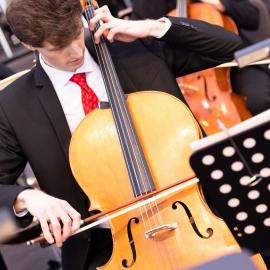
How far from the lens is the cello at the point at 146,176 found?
896mm

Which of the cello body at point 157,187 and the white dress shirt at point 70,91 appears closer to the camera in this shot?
the cello body at point 157,187

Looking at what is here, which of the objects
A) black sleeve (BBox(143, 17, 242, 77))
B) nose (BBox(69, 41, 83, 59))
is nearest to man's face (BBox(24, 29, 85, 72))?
nose (BBox(69, 41, 83, 59))

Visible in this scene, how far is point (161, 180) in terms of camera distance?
1.02 m

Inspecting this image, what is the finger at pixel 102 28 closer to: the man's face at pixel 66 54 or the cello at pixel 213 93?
the man's face at pixel 66 54

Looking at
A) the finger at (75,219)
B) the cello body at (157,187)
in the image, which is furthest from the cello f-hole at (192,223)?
the finger at (75,219)

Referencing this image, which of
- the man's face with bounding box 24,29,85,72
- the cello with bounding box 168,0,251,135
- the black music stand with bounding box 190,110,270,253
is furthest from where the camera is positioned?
the cello with bounding box 168,0,251,135

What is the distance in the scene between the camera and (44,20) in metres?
1.08

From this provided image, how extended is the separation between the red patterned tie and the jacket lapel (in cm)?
11

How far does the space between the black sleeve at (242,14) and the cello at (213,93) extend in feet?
0.15

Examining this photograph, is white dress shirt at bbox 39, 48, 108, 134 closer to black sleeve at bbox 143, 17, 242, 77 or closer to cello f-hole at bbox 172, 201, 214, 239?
black sleeve at bbox 143, 17, 242, 77

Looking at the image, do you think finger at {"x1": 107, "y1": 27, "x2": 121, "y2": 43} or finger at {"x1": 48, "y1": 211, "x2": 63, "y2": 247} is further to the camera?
finger at {"x1": 107, "y1": 27, "x2": 121, "y2": 43}

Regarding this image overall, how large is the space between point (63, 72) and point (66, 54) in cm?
14

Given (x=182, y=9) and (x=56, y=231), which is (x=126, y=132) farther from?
(x=182, y=9)

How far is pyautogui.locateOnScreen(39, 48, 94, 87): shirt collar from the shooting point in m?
1.34
